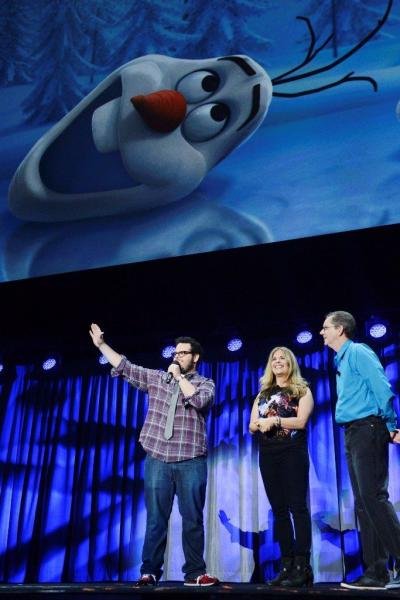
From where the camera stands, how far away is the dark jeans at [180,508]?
2990 mm

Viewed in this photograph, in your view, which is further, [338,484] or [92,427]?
[92,427]

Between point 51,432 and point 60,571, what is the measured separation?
3.71 ft

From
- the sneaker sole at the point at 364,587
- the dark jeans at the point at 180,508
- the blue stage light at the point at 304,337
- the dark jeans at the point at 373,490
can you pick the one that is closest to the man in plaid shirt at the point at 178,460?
the dark jeans at the point at 180,508

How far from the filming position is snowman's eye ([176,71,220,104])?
477 centimetres

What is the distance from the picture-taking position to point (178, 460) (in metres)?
3.14

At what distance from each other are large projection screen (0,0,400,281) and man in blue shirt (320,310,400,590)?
1.43 m

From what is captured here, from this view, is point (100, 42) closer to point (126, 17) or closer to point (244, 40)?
point (126, 17)

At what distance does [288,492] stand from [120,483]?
2.71m

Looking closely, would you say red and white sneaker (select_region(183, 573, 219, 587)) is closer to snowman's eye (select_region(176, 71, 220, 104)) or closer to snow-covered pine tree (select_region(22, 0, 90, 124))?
snowman's eye (select_region(176, 71, 220, 104))

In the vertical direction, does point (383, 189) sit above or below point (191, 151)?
below

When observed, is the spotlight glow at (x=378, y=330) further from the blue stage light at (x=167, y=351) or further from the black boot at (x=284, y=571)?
the black boot at (x=284, y=571)

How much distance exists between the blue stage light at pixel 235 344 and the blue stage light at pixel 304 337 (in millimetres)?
495

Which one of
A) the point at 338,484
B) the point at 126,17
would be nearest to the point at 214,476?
the point at 338,484

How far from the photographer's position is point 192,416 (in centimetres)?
327
